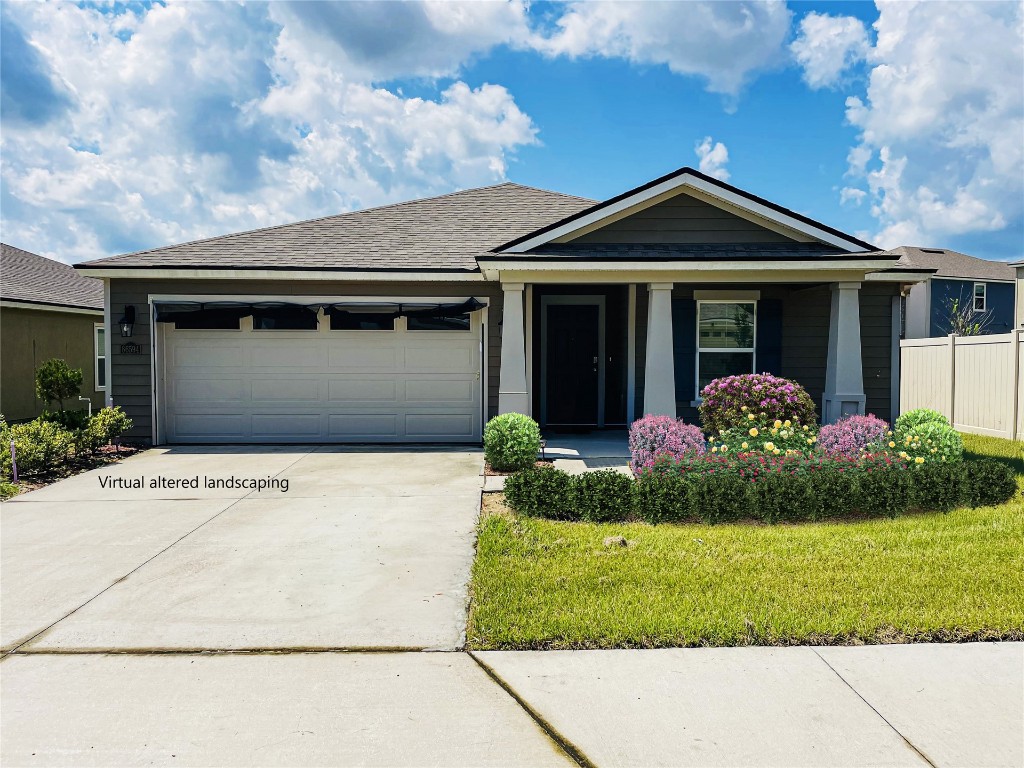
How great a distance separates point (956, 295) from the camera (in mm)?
31234

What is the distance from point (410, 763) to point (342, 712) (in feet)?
1.71

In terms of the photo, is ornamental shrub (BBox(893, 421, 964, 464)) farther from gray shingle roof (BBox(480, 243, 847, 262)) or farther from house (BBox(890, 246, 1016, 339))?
house (BBox(890, 246, 1016, 339))

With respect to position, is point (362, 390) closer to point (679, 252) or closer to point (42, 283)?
point (679, 252)

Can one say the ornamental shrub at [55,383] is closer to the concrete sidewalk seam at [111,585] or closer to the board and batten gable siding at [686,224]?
the concrete sidewalk seam at [111,585]

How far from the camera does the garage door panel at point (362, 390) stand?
1146cm

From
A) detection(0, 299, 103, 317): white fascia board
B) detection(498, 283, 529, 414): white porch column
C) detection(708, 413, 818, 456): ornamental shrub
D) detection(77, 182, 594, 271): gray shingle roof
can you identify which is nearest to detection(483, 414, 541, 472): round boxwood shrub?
detection(498, 283, 529, 414): white porch column

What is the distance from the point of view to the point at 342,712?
10.1 feet

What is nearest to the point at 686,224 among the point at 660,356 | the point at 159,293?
the point at 660,356

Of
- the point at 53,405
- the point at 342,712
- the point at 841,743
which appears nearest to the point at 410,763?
the point at 342,712

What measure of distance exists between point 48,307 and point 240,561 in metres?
12.6

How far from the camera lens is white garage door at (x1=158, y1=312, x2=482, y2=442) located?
11.4m

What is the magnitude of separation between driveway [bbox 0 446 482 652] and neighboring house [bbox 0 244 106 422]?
288 inches

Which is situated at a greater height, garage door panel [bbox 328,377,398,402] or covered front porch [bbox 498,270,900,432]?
covered front porch [bbox 498,270,900,432]

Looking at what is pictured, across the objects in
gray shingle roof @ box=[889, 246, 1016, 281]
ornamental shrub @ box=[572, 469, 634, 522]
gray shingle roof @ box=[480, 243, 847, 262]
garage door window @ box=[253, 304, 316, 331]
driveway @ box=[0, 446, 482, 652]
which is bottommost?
driveway @ box=[0, 446, 482, 652]
